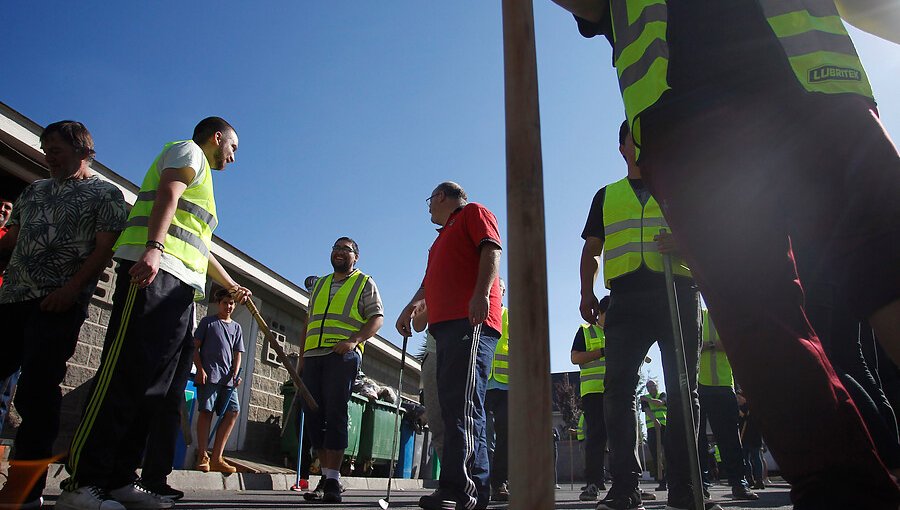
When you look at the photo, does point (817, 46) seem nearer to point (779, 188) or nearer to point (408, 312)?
point (779, 188)

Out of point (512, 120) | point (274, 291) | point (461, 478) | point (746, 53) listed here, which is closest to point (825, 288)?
point (746, 53)

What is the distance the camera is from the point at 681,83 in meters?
1.43

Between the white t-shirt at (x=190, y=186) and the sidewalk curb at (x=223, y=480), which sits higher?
the white t-shirt at (x=190, y=186)

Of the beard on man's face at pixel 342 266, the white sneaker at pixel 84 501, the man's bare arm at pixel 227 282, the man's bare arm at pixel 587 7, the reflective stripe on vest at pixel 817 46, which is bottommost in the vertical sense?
the white sneaker at pixel 84 501

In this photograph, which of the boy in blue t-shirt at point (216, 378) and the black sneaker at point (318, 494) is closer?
the black sneaker at point (318, 494)

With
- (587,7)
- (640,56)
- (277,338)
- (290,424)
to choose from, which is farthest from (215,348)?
(640,56)

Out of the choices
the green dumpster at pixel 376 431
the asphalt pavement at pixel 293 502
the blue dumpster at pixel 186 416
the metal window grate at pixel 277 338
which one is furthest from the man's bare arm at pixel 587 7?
the metal window grate at pixel 277 338

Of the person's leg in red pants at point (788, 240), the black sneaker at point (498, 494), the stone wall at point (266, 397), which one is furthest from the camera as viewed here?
the stone wall at point (266, 397)

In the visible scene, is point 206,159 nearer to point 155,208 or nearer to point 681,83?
point 155,208

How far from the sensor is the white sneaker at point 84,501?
2576 mm

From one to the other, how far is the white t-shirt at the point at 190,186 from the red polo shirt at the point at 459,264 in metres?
1.31

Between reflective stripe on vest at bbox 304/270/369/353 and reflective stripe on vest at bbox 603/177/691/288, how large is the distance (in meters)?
2.32

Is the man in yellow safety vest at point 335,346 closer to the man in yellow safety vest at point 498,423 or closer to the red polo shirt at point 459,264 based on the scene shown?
the man in yellow safety vest at point 498,423

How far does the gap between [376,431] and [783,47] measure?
9.21 metres
